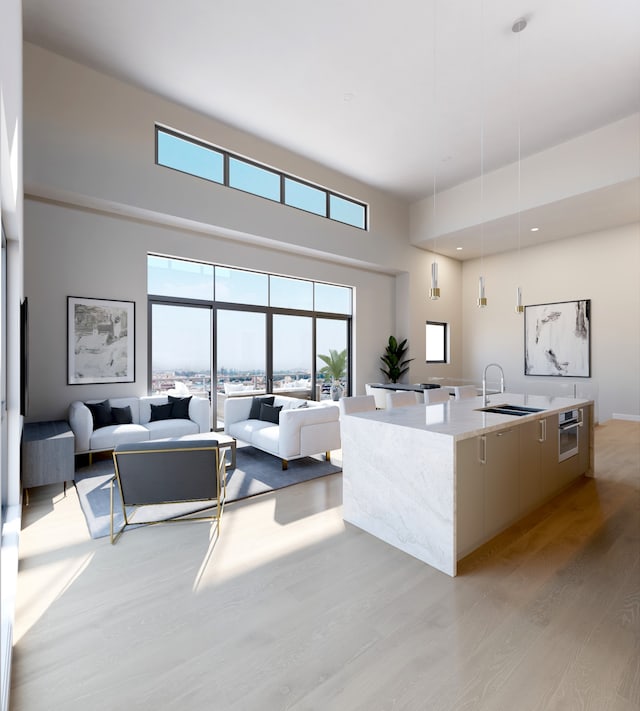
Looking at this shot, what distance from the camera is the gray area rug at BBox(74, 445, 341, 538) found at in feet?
10.7

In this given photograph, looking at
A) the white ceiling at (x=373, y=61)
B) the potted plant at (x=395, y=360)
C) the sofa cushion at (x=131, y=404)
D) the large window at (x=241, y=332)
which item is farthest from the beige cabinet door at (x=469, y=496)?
the potted plant at (x=395, y=360)

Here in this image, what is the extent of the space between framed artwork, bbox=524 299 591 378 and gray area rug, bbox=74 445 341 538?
609 cm

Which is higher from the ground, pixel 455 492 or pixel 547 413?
pixel 547 413

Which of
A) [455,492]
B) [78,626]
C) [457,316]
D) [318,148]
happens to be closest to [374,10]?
[318,148]

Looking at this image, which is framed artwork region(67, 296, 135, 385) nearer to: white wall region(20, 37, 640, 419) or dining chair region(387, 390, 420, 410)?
white wall region(20, 37, 640, 419)

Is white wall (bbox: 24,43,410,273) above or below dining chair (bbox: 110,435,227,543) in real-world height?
above

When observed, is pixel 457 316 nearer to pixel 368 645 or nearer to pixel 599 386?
pixel 599 386

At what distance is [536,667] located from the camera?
170 centimetres

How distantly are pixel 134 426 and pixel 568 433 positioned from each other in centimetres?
478

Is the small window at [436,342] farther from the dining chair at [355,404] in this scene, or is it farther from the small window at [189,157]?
the small window at [189,157]

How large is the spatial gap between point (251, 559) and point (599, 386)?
7812 mm

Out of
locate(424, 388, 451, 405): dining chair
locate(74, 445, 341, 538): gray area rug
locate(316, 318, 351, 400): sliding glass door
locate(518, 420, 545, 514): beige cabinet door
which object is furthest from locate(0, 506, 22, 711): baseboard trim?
locate(316, 318, 351, 400): sliding glass door

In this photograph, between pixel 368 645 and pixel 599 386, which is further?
pixel 599 386

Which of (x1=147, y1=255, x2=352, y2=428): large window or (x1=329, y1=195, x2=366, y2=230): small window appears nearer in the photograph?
(x1=147, y1=255, x2=352, y2=428): large window
